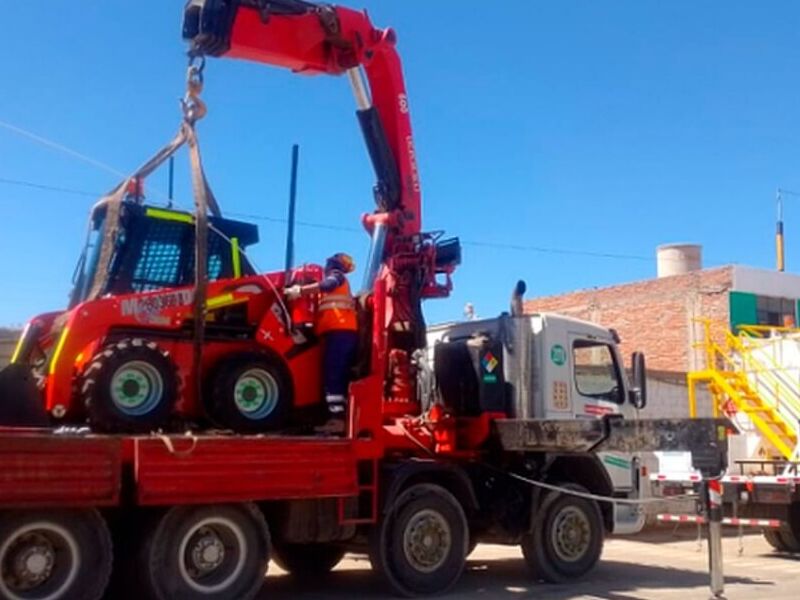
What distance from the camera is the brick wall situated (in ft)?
102

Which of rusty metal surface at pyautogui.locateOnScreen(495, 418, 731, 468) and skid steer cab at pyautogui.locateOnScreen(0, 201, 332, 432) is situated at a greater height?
skid steer cab at pyautogui.locateOnScreen(0, 201, 332, 432)

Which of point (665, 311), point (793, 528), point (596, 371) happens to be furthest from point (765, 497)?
point (665, 311)

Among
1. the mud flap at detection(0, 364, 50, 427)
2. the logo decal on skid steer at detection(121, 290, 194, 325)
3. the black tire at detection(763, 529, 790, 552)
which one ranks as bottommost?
the black tire at detection(763, 529, 790, 552)

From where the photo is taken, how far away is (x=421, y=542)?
35.7 ft

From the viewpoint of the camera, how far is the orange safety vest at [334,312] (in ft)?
35.3

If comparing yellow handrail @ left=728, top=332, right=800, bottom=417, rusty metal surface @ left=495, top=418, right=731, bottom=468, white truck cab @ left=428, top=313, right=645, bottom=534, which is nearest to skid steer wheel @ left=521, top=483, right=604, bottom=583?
white truck cab @ left=428, top=313, right=645, bottom=534

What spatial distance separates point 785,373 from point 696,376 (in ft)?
5.46

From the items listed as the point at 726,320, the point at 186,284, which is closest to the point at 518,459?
the point at 186,284

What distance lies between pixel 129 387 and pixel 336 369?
87.5 inches

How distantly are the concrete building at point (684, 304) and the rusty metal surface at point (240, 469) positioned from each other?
21.5m

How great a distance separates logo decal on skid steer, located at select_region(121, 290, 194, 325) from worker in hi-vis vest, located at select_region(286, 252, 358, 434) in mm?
1143

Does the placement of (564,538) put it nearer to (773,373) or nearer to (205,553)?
(205,553)

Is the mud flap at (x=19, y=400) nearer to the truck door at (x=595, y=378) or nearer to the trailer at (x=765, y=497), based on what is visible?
the truck door at (x=595, y=378)

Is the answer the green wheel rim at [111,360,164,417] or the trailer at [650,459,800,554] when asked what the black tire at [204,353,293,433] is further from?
the trailer at [650,459,800,554]
